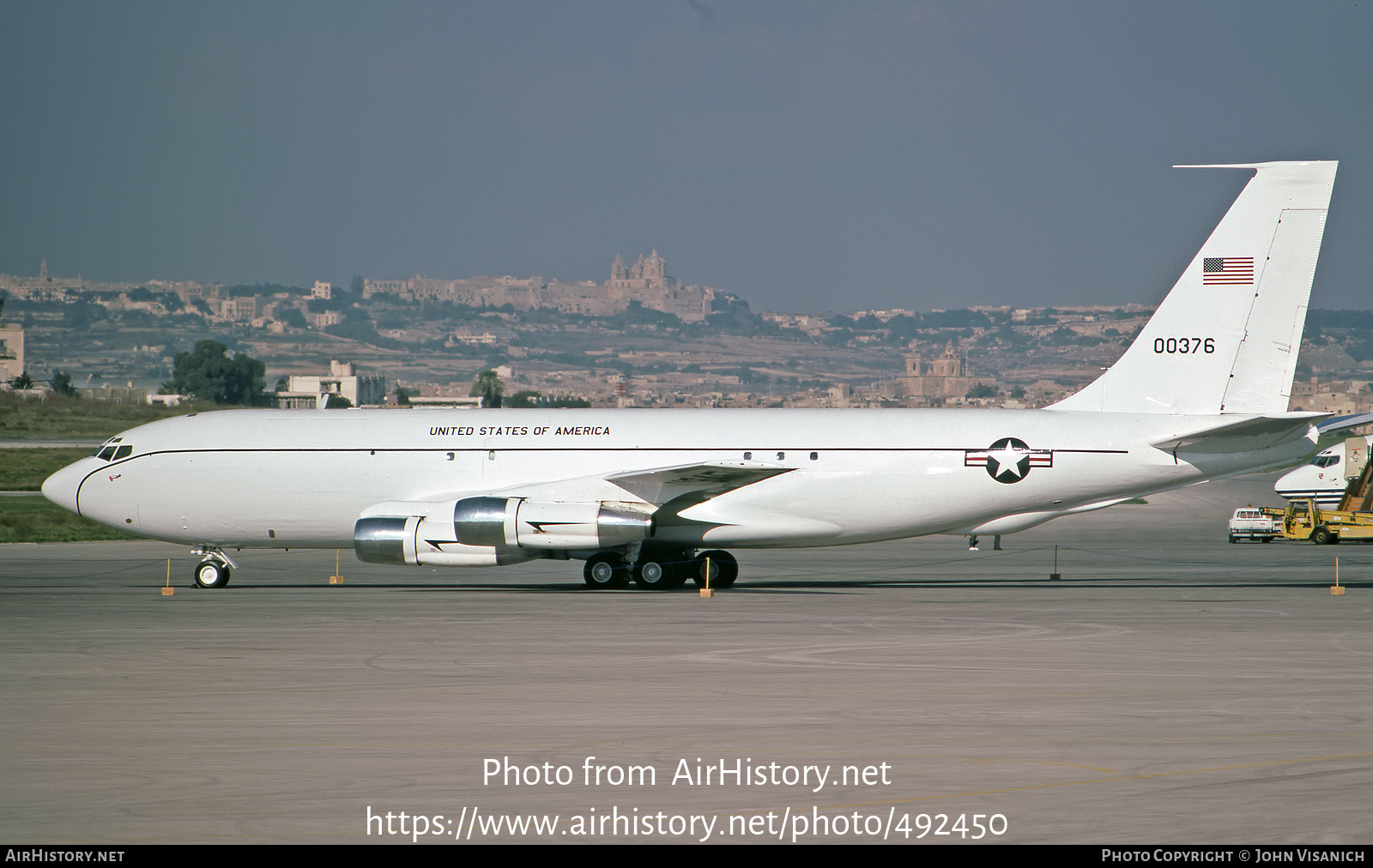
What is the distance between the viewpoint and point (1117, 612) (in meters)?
22.9

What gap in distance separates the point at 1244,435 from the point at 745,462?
31.4 ft

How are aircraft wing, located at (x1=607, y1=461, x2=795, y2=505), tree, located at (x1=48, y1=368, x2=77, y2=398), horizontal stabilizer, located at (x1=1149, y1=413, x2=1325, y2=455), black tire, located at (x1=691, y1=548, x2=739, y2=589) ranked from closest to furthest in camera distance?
1. horizontal stabilizer, located at (x1=1149, y1=413, x2=1325, y2=455)
2. aircraft wing, located at (x1=607, y1=461, x2=795, y2=505)
3. black tire, located at (x1=691, y1=548, x2=739, y2=589)
4. tree, located at (x1=48, y1=368, x2=77, y2=398)

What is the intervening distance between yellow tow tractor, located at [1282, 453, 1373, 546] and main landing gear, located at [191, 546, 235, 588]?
3360 cm

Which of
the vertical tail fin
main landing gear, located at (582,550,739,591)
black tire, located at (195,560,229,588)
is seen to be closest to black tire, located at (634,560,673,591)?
main landing gear, located at (582,550,739,591)

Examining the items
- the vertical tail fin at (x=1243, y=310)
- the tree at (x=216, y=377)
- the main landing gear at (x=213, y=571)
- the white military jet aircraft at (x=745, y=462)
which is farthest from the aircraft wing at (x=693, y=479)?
the tree at (x=216, y=377)

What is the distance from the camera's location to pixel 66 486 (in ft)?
98.5

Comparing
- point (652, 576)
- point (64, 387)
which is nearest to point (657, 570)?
point (652, 576)

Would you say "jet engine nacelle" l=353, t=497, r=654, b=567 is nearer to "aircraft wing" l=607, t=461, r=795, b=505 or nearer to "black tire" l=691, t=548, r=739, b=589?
"aircraft wing" l=607, t=461, r=795, b=505

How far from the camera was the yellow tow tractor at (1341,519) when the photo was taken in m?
44.8

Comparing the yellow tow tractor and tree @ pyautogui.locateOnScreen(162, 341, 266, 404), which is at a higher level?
tree @ pyautogui.locateOnScreen(162, 341, 266, 404)

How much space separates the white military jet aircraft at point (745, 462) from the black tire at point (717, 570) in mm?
51

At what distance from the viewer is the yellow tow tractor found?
44.8 m

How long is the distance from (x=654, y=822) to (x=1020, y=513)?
20.0 metres

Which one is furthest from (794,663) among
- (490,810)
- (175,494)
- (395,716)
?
(175,494)
